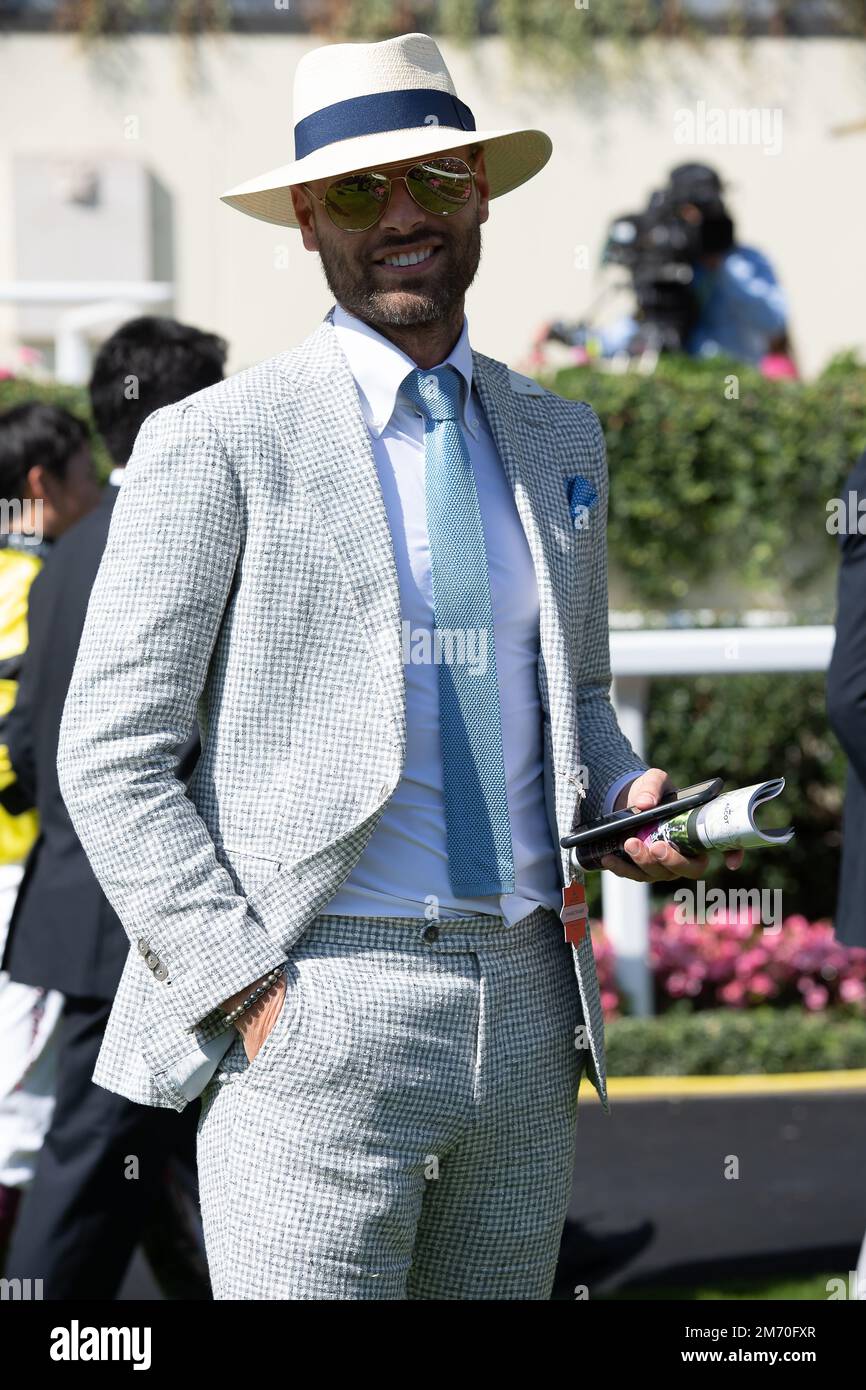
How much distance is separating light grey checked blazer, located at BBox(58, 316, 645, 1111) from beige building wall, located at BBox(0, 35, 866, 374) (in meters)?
7.02

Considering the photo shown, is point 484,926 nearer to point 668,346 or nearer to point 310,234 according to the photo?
point 310,234

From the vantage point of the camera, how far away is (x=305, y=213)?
8.52 feet

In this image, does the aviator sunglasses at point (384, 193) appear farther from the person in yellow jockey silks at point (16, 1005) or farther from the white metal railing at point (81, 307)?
the white metal railing at point (81, 307)

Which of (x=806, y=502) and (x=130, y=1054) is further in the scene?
(x=806, y=502)

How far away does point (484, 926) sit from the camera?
2.34m

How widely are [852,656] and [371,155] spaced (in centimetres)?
153

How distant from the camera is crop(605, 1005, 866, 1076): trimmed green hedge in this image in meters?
6.00

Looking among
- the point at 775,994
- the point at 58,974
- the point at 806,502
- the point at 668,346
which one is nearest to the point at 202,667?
the point at 58,974

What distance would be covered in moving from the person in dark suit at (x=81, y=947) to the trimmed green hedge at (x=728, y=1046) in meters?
2.59

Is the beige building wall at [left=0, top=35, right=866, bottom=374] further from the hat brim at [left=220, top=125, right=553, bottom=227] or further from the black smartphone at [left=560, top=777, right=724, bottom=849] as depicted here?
the black smartphone at [left=560, top=777, right=724, bottom=849]

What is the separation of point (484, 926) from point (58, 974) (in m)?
1.47

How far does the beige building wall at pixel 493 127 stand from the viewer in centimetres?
925

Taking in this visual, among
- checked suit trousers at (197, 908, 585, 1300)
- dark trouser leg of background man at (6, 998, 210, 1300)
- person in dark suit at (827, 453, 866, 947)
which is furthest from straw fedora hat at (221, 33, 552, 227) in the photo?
dark trouser leg of background man at (6, 998, 210, 1300)
